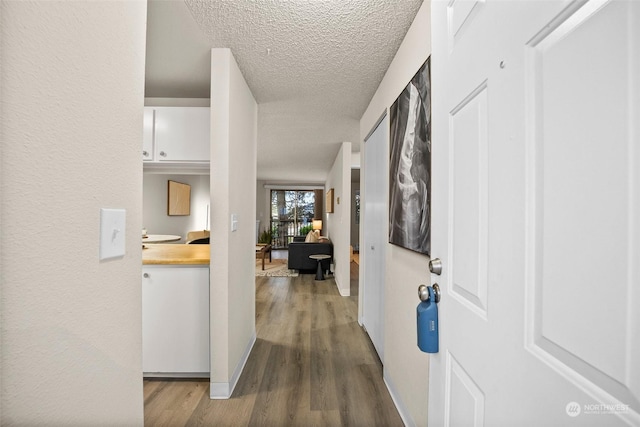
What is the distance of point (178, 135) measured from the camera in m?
2.24

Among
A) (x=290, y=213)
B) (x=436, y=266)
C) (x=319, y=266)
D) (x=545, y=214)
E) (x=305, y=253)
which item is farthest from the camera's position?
(x=290, y=213)

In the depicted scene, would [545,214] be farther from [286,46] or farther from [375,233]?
[375,233]

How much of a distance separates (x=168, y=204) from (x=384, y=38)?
7.49ft

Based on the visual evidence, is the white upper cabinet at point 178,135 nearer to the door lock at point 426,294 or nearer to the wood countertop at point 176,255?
the wood countertop at point 176,255

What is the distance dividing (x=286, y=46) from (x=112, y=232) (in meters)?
1.61

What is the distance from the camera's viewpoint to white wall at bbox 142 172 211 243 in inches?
99.0

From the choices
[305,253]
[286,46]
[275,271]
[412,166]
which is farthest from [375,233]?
[275,271]

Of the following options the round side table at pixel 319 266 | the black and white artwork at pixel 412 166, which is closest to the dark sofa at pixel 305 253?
the round side table at pixel 319 266

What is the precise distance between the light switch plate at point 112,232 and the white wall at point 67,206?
16mm

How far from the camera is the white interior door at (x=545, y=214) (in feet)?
1.09

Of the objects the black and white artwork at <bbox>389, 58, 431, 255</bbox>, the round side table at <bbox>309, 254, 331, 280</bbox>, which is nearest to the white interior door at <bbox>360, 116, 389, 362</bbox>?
the black and white artwork at <bbox>389, 58, 431, 255</bbox>

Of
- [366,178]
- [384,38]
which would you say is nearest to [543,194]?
[384,38]

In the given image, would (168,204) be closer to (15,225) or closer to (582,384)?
(15,225)

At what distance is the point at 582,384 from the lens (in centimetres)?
38
